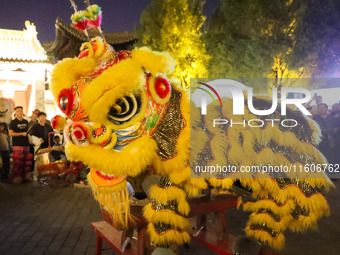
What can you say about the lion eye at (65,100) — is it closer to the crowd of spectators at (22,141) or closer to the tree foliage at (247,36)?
the crowd of spectators at (22,141)

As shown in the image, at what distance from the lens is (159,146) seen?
A: 72.7 inches

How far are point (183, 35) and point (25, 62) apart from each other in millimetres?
6454

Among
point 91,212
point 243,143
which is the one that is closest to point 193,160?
point 243,143

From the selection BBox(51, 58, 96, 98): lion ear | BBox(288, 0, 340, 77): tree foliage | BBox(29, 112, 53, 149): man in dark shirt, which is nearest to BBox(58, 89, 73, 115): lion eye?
BBox(51, 58, 96, 98): lion ear

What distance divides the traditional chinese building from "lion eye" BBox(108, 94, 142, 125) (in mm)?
11043

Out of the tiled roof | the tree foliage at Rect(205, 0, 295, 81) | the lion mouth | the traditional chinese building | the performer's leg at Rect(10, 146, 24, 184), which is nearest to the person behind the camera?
the lion mouth

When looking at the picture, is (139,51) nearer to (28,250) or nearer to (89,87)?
(89,87)

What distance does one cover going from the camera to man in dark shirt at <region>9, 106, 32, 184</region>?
693 cm

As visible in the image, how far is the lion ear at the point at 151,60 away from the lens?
184 centimetres

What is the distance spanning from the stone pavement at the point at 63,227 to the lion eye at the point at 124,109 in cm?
177

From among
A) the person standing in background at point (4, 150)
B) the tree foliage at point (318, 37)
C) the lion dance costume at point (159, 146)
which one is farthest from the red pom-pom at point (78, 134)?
the tree foliage at point (318, 37)

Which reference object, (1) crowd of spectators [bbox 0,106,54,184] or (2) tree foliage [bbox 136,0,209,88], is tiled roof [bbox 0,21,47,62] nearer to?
(2) tree foliage [bbox 136,0,209,88]

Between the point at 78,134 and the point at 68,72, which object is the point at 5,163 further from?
the point at 78,134

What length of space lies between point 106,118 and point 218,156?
0.75 m
